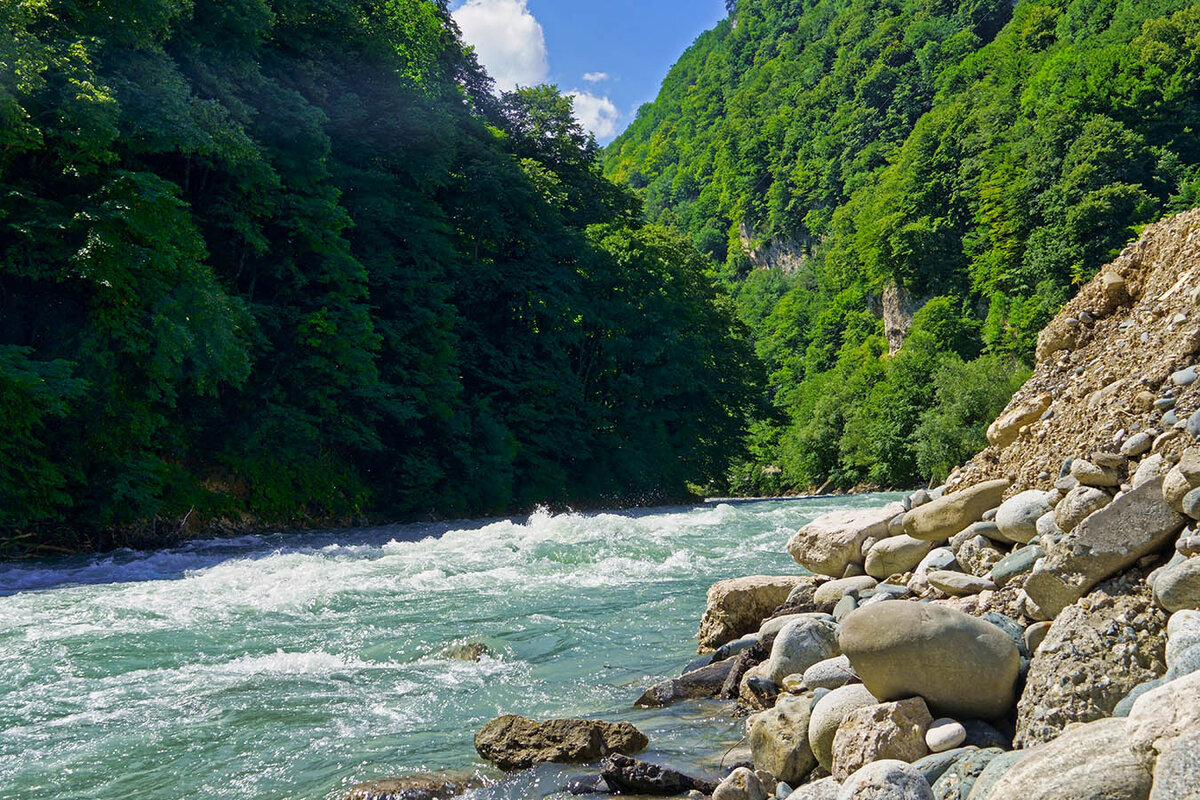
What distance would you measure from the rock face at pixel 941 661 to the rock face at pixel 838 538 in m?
3.21

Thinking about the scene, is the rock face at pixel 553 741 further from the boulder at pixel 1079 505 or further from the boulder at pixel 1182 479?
the boulder at pixel 1182 479

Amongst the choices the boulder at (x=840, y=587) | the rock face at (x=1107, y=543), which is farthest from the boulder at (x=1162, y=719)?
the boulder at (x=840, y=587)

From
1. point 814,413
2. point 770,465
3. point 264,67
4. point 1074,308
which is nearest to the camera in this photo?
point 1074,308

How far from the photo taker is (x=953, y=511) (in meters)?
7.04

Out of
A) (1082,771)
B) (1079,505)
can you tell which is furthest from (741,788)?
(1079,505)

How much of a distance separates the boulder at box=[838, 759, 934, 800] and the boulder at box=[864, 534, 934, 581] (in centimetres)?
372

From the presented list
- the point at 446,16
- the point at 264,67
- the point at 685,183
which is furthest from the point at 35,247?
the point at 685,183

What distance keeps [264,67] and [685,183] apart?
4039 inches

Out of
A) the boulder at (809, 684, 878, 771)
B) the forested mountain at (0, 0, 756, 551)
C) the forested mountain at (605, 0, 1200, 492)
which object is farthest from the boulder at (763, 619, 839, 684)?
the forested mountain at (605, 0, 1200, 492)

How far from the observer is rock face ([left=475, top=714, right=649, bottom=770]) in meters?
5.61

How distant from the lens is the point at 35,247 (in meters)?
16.9

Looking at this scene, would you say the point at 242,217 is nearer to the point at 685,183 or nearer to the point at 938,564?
the point at 938,564

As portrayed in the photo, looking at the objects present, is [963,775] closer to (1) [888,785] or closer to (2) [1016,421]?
(1) [888,785]

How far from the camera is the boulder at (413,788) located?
5082 mm
